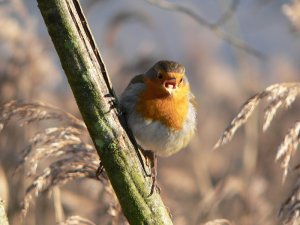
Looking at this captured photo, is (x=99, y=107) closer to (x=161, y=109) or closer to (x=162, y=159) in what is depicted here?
(x=161, y=109)

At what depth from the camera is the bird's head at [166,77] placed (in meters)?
3.22

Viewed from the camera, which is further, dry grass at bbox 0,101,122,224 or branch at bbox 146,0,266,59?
branch at bbox 146,0,266,59

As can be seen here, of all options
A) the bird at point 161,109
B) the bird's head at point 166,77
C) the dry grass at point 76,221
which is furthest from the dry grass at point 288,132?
the bird's head at point 166,77

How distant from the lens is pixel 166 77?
3.29 m

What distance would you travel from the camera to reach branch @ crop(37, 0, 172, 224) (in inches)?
72.3

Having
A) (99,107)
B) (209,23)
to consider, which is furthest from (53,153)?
(209,23)

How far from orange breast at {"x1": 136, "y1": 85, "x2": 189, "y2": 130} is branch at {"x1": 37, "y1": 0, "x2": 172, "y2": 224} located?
3.55ft

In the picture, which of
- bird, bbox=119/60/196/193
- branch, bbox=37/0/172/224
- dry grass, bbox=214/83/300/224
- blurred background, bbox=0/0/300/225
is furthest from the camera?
blurred background, bbox=0/0/300/225

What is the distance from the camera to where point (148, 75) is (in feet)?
10.7

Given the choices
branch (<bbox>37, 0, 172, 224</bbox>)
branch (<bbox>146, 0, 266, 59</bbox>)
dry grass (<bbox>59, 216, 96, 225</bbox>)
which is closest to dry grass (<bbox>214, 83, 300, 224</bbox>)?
branch (<bbox>37, 0, 172, 224</bbox>)

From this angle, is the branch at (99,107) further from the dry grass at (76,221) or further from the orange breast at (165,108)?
the orange breast at (165,108)

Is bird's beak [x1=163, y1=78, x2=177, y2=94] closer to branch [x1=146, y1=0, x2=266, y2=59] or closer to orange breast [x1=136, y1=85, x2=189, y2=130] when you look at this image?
orange breast [x1=136, y1=85, x2=189, y2=130]

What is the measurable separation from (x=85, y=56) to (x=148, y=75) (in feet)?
4.61

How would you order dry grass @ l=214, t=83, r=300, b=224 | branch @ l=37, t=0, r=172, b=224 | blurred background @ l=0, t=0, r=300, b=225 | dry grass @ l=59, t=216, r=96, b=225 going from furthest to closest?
blurred background @ l=0, t=0, r=300, b=225, dry grass @ l=59, t=216, r=96, b=225, dry grass @ l=214, t=83, r=300, b=224, branch @ l=37, t=0, r=172, b=224
